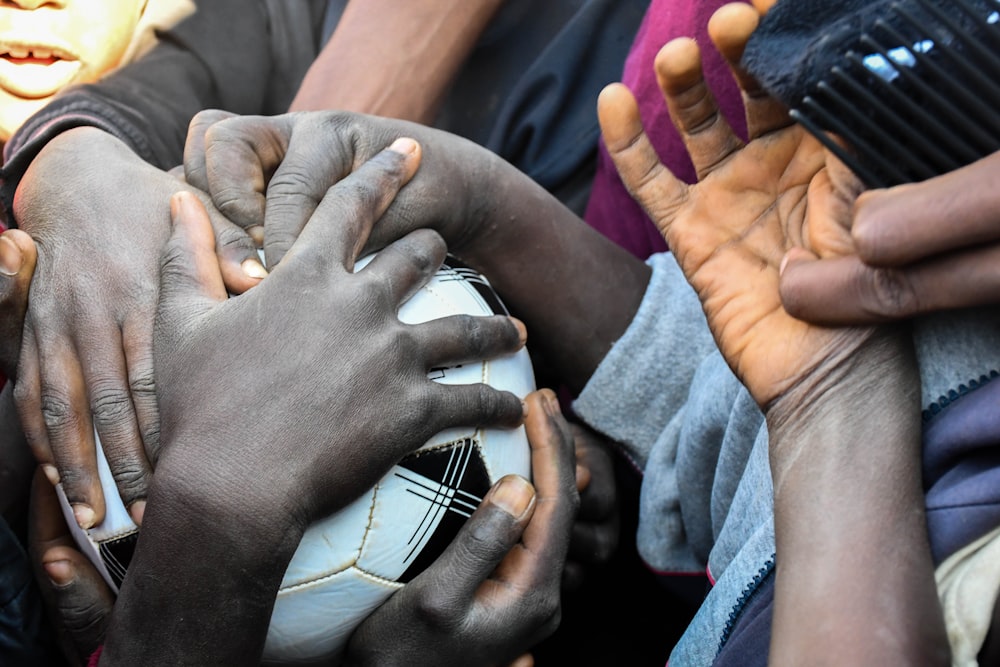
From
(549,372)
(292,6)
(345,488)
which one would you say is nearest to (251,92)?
(292,6)

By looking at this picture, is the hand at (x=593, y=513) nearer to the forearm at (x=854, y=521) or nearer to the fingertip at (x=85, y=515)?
the forearm at (x=854, y=521)

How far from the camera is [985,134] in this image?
842 mm

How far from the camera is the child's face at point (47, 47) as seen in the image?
1620mm

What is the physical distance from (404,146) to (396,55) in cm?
69

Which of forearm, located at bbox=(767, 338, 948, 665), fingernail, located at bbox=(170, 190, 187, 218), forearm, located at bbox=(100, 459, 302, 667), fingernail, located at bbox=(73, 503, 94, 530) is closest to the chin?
fingernail, located at bbox=(170, 190, 187, 218)

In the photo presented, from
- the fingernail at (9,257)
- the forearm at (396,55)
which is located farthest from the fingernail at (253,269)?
the forearm at (396,55)

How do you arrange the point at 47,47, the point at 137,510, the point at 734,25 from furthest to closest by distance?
the point at 47,47 < the point at 137,510 < the point at 734,25

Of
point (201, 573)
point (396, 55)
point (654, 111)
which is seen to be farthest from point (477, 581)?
point (396, 55)

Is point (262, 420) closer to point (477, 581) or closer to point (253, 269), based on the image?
point (253, 269)

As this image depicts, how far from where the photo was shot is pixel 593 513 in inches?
59.7

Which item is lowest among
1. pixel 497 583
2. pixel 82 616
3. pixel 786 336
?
pixel 82 616

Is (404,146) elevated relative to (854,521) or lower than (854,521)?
elevated

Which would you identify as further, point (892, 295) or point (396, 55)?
point (396, 55)

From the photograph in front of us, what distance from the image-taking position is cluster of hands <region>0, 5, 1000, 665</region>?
37.4 inches
